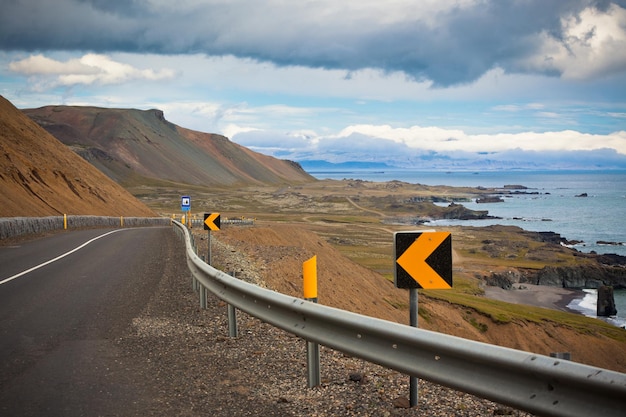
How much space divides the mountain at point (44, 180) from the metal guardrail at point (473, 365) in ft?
120

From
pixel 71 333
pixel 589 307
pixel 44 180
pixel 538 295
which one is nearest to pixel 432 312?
pixel 589 307

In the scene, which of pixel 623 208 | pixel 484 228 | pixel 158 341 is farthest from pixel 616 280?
pixel 623 208

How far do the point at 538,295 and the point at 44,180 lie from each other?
1738 inches

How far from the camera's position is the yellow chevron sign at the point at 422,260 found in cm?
560

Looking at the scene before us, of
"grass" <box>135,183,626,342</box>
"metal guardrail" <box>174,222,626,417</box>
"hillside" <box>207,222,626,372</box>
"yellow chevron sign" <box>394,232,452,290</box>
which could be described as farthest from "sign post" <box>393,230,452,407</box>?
"hillside" <box>207,222,626,372</box>

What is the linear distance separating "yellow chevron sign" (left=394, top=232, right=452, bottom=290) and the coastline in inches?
1858

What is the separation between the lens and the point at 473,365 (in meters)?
4.23

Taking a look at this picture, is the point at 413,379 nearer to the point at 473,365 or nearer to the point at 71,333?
the point at 473,365

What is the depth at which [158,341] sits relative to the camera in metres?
8.59

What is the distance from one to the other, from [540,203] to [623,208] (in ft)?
83.9

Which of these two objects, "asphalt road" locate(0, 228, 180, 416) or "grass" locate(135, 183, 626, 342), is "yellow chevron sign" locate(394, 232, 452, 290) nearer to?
"asphalt road" locate(0, 228, 180, 416)

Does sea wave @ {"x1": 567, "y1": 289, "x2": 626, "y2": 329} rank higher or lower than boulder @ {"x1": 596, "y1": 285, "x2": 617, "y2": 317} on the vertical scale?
lower

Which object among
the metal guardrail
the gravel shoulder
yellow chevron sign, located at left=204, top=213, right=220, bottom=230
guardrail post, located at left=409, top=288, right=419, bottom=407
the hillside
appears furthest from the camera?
the hillside

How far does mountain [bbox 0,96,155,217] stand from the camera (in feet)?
157
